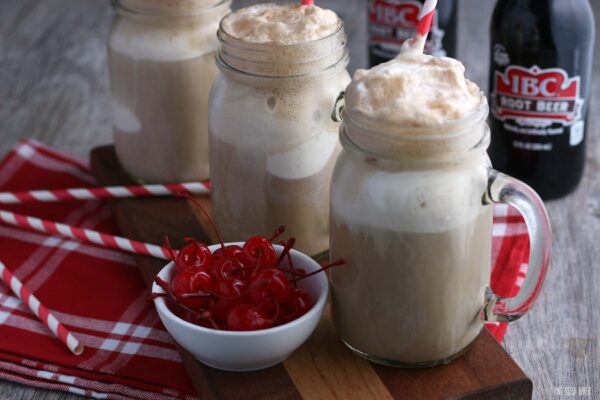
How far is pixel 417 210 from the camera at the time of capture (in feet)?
3.01

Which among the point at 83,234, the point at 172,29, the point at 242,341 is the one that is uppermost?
the point at 172,29

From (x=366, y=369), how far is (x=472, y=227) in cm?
18

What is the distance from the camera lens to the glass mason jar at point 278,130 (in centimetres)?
109

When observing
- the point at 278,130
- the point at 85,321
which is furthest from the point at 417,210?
the point at 85,321

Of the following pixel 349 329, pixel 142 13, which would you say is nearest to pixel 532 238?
pixel 349 329

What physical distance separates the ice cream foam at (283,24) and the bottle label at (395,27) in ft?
1.39

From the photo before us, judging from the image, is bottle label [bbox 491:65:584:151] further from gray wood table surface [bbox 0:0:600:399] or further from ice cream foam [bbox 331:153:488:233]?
ice cream foam [bbox 331:153:488:233]

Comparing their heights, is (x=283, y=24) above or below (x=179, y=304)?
above

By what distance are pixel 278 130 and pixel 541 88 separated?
44 centimetres

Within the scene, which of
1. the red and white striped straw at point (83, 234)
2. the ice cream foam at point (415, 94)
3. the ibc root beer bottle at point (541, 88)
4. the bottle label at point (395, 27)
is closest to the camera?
the ice cream foam at point (415, 94)

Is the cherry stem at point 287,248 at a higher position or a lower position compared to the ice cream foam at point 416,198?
lower

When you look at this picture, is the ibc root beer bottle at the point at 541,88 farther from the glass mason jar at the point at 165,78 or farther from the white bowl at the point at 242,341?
the white bowl at the point at 242,341

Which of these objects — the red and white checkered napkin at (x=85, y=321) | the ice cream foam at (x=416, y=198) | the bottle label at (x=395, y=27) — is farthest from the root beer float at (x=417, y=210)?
the bottle label at (x=395, y=27)

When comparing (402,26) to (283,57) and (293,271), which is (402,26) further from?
(293,271)
